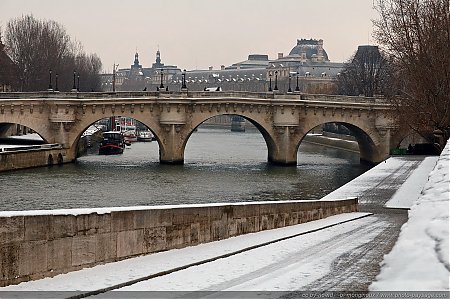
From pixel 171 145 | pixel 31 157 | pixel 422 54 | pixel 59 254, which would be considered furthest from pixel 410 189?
pixel 171 145

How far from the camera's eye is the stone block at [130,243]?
1606 cm

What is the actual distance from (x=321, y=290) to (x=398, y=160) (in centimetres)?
4600

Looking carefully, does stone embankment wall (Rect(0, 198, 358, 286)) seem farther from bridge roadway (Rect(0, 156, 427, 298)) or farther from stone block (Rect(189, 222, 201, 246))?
bridge roadway (Rect(0, 156, 427, 298))

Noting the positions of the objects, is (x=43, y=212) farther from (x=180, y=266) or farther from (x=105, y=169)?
(x=105, y=169)

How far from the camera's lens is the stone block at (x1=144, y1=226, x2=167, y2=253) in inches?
667

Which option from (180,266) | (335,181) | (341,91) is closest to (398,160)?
(335,181)

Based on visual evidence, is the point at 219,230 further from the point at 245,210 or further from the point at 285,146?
the point at 285,146

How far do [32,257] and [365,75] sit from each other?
100m

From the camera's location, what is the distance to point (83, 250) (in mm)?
15070

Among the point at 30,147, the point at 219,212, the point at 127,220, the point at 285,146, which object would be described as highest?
the point at 127,220

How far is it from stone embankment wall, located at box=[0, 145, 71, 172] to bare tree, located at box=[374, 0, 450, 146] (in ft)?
89.9

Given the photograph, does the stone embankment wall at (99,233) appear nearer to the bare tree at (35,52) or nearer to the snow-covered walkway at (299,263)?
the snow-covered walkway at (299,263)

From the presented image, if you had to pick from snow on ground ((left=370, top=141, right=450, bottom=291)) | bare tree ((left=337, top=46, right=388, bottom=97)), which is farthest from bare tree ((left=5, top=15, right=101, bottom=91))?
snow on ground ((left=370, top=141, right=450, bottom=291))

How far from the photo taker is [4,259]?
13.4 metres
